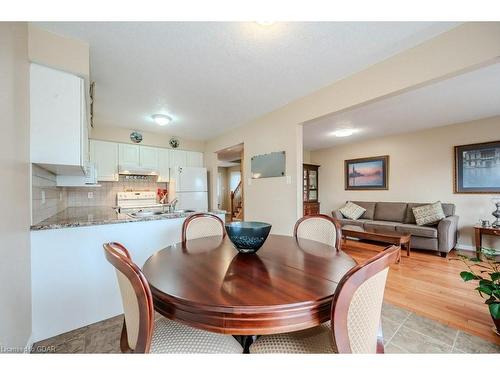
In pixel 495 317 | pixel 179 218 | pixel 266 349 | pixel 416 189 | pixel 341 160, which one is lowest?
pixel 495 317

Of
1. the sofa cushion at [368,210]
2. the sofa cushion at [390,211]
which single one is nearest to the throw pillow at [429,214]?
the sofa cushion at [390,211]

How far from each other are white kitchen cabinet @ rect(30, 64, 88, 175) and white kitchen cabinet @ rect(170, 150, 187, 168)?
9.71 feet

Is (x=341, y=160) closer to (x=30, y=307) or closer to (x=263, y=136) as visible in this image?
(x=263, y=136)

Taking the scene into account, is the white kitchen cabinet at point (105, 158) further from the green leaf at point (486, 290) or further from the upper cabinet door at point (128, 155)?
the green leaf at point (486, 290)

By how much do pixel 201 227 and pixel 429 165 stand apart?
4.64m

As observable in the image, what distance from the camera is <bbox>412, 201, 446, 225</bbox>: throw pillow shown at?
12.0 ft

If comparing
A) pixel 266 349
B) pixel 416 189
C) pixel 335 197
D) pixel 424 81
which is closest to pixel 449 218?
pixel 416 189

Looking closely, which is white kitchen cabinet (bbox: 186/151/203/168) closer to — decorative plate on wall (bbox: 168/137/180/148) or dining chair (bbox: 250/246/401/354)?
decorative plate on wall (bbox: 168/137/180/148)

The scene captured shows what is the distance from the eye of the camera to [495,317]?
58.7 inches

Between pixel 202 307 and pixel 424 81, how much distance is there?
2.19m

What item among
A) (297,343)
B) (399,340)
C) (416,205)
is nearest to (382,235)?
(416,205)

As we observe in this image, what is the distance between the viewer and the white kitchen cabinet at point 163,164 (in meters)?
4.46

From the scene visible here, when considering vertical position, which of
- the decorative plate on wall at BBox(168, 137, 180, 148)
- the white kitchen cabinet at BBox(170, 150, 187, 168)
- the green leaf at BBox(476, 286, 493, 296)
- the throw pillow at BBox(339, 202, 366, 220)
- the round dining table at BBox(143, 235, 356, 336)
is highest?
the decorative plate on wall at BBox(168, 137, 180, 148)

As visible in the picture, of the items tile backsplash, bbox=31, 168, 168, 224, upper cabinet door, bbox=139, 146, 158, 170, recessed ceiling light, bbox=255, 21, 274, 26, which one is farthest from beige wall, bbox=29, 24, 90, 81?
upper cabinet door, bbox=139, 146, 158, 170
